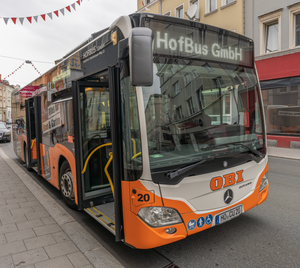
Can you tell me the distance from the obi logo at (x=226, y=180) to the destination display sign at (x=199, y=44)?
139cm

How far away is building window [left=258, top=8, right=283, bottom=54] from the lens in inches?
537

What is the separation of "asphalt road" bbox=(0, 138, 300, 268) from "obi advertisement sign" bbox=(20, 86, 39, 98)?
3636 millimetres

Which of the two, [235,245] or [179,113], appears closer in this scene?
[179,113]

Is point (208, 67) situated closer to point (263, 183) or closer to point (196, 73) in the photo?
point (196, 73)

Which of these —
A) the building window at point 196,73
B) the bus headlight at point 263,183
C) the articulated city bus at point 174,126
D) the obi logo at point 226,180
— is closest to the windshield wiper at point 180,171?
the articulated city bus at point 174,126

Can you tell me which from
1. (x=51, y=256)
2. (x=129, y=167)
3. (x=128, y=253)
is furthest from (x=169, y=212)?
(x=51, y=256)

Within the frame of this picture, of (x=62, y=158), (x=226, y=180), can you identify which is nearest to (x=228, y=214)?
(x=226, y=180)

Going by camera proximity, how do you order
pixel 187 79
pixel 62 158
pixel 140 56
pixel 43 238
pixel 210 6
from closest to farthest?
pixel 140 56
pixel 187 79
pixel 43 238
pixel 62 158
pixel 210 6

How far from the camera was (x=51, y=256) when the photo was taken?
3.12 meters

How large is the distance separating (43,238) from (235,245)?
8.22ft

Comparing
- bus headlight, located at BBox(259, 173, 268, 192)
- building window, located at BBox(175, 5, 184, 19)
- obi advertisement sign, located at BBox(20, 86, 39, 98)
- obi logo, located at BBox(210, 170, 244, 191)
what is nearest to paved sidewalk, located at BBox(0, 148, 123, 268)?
obi logo, located at BBox(210, 170, 244, 191)

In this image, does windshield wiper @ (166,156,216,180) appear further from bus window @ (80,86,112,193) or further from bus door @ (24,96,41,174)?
bus door @ (24,96,41,174)

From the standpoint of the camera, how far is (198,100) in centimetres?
305

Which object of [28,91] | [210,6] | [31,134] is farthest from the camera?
[210,6]
